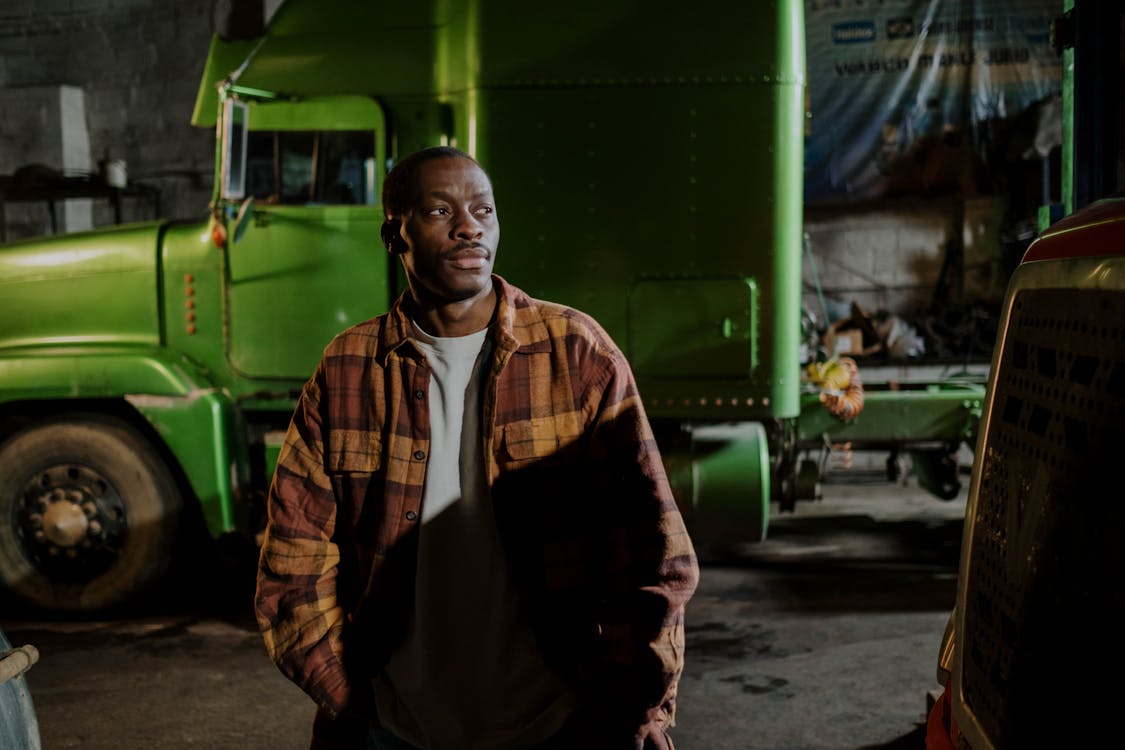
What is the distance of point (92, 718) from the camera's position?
13.4 ft

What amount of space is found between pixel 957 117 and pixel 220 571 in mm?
9121

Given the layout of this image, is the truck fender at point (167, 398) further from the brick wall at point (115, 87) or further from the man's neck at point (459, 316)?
the brick wall at point (115, 87)

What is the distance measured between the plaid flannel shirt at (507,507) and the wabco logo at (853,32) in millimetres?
10668

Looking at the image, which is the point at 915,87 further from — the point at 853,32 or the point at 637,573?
the point at 637,573

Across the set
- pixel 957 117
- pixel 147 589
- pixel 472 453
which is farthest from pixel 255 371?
pixel 957 117

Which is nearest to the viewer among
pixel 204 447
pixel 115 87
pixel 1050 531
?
pixel 1050 531

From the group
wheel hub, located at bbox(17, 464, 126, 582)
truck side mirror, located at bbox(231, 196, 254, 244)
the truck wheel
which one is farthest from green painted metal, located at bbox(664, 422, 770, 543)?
wheel hub, located at bbox(17, 464, 126, 582)

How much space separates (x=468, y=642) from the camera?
182 cm

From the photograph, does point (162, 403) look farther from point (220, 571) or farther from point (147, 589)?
point (220, 571)

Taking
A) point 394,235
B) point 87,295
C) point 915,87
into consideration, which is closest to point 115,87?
point 87,295

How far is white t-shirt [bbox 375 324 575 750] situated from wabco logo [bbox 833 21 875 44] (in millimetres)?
10868

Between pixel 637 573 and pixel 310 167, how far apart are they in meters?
4.13

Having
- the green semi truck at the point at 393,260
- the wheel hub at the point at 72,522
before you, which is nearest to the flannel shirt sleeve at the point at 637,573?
the green semi truck at the point at 393,260

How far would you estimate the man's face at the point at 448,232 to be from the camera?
6.25 feet
